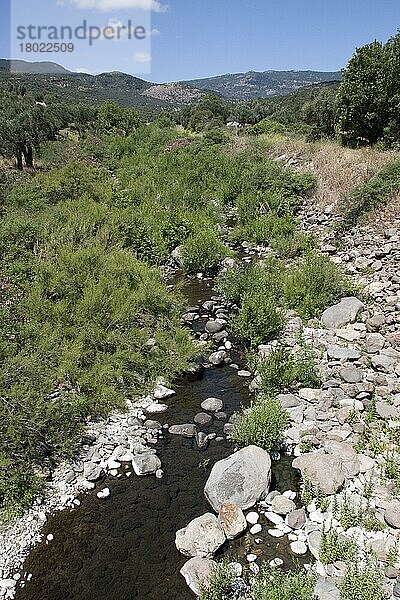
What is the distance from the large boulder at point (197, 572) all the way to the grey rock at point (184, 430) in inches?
108

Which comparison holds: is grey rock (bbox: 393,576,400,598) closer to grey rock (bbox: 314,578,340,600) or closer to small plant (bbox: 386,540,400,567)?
small plant (bbox: 386,540,400,567)

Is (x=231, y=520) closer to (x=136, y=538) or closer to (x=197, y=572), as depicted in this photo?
(x=197, y=572)

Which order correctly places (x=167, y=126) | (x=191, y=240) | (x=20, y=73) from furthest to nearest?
(x=20, y=73) → (x=167, y=126) → (x=191, y=240)

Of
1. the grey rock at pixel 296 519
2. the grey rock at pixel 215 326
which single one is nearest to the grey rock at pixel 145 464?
the grey rock at pixel 296 519

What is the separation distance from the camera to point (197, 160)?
28.3 meters

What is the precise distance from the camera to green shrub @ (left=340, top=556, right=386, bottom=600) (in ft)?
17.5

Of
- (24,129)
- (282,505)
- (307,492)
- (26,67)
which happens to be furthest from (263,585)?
(26,67)

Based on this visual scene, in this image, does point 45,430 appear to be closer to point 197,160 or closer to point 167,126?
point 197,160

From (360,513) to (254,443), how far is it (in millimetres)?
2097

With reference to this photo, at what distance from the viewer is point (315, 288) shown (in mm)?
12812

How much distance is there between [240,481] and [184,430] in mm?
2031

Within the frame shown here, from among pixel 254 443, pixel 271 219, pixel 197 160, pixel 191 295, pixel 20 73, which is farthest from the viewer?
pixel 20 73

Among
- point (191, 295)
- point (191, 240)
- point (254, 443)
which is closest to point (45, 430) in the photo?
point (254, 443)

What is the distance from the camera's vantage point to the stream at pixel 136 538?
609 centimetres
